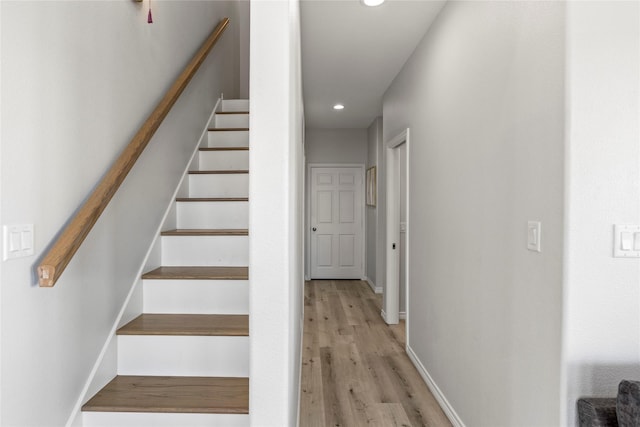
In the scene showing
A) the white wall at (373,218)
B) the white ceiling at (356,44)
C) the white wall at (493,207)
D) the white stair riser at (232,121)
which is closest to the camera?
the white wall at (493,207)

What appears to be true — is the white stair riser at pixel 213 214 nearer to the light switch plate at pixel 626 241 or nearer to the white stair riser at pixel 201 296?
the white stair riser at pixel 201 296

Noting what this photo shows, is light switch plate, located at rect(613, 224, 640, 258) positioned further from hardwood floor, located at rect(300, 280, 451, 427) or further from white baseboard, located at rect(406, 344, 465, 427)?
hardwood floor, located at rect(300, 280, 451, 427)

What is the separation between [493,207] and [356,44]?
6.01ft

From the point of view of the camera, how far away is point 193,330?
1854mm

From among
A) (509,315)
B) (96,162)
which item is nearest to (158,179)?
(96,162)

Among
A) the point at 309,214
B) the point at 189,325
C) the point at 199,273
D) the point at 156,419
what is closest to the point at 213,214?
the point at 199,273

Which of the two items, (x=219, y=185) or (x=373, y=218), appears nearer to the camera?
(x=219, y=185)

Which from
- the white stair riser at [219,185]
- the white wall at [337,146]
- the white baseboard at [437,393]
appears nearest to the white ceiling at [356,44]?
the white stair riser at [219,185]

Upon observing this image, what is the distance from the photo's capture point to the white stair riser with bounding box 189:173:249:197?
9.23 ft

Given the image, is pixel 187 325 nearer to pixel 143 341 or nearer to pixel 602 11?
pixel 143 341

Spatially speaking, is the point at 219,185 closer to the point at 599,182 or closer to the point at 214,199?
the point at 214,199

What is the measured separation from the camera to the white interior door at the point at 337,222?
6664 mm

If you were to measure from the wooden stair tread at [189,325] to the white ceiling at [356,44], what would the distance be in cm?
190

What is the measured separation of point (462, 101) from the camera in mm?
2260
